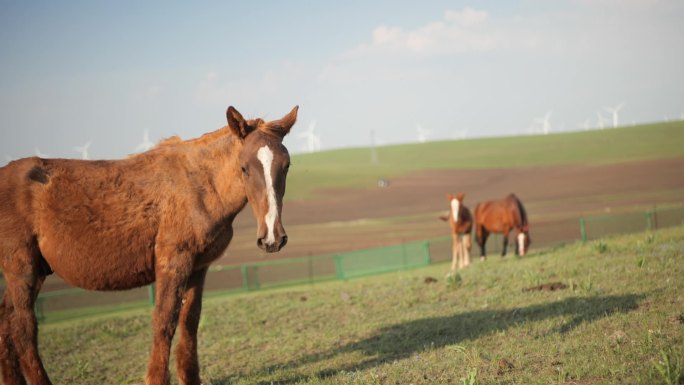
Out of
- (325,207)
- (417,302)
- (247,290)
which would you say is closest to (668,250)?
(417,302)

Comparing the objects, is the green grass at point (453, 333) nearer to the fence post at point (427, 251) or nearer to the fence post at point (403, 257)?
the fence post at point (403, 257)

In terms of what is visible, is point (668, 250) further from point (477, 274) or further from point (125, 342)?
point (125, 342)

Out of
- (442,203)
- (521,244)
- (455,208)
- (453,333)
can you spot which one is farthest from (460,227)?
(442,203)

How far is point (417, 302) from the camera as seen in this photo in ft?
39.7

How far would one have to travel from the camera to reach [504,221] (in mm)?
23750

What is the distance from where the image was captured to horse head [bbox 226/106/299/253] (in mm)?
5715

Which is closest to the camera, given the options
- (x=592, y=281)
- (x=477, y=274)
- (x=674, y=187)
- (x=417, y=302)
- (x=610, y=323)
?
(x=610, y=323)

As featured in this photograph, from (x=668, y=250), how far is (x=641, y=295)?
4.28 meters

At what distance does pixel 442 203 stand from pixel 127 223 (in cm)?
5773

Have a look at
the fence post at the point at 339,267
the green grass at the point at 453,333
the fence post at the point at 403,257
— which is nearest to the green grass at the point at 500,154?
the fence post at the point at 403,257

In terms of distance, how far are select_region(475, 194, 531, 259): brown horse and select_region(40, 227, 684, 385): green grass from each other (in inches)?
276

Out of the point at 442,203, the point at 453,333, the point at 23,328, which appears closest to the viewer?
the point at 23,328

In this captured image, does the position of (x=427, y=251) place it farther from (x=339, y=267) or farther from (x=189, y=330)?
(x=189, y=330)

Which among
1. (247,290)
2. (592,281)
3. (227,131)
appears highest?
(227,131)
